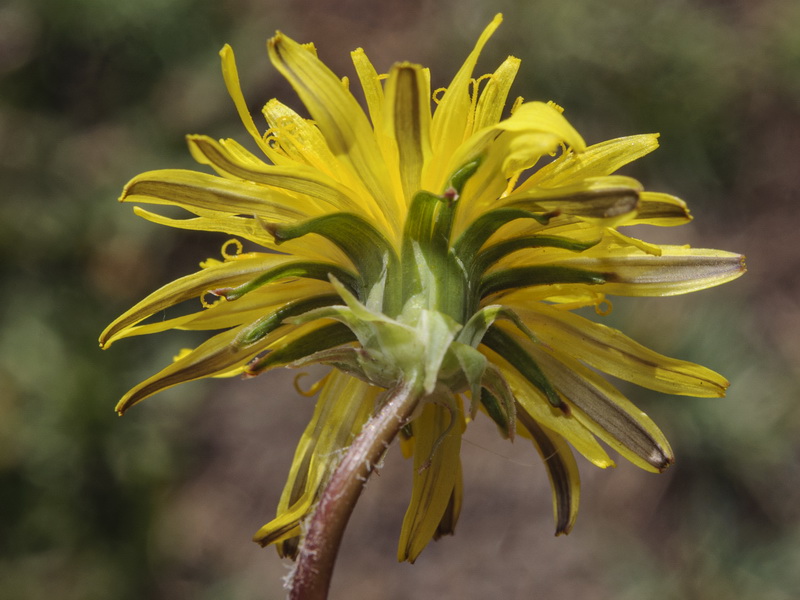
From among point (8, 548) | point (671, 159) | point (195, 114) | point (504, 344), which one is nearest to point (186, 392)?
point (8, 548)

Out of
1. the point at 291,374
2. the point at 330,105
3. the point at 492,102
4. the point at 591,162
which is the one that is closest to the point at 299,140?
the point at 330,105

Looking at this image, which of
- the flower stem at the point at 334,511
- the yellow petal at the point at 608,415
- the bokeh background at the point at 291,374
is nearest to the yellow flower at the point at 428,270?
the yellow petal at the point at 608,415

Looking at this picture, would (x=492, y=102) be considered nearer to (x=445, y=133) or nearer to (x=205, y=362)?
(x=445, y=133)

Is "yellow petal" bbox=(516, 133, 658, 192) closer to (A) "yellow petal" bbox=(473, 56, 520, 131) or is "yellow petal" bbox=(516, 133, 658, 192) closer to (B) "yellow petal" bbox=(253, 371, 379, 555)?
(A) "yellow petal" bbox=(473, 56, 520, 131)

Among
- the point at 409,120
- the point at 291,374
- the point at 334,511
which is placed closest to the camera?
the point at 334,511

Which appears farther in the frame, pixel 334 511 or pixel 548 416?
pixel 548 416

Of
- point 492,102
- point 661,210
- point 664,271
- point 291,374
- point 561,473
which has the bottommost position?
point 291,374

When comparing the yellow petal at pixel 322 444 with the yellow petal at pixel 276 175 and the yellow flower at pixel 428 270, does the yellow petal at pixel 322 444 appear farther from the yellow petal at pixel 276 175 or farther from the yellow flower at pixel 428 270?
the yellow petal at pixel 276 175
